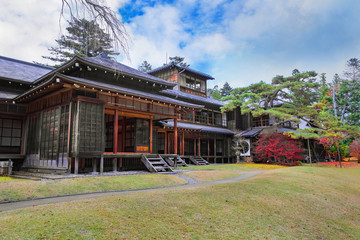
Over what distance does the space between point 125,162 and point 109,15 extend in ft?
37.5

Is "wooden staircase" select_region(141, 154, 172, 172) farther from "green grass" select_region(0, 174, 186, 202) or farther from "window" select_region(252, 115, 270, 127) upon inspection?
"window" select_region(252, 115, 270, 127)

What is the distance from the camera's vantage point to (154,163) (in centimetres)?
1473

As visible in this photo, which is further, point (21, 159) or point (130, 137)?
point (130, 137)

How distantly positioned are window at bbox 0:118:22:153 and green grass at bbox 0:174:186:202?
7.25m

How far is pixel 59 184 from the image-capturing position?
917 cm

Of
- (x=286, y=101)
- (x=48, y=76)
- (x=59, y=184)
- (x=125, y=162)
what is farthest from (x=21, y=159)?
(x=286, y=101)

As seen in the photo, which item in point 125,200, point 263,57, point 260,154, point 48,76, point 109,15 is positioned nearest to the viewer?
point 109,15

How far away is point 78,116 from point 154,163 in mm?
5173

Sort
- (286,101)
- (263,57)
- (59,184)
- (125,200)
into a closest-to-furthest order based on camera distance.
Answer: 1. (125,200)
2. (59,184)
3. (263,57)
4. (286,101)

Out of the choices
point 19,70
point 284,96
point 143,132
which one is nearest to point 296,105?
point 284,96

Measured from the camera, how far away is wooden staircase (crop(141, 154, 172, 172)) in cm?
1435

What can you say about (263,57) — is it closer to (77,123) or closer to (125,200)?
(77,123)

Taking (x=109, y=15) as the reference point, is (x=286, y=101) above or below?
above

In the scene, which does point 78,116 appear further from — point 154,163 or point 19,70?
point 19,70
